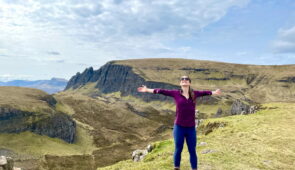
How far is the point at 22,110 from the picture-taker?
116062 mm

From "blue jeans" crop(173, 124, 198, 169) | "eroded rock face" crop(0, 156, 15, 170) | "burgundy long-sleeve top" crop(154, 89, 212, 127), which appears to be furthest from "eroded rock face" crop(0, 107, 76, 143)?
"burgundy long-sleeve top" crop(154, 89, 212, 127)

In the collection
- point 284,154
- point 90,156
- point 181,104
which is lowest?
point 90,156

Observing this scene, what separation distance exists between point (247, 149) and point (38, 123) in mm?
108444

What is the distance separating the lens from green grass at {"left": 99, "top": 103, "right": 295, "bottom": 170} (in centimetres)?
2006

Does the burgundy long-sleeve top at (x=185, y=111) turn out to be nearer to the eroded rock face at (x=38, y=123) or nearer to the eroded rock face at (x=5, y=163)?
the eroded rock face at (x=5, y=163)

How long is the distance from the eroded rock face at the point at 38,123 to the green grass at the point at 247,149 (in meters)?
89.8

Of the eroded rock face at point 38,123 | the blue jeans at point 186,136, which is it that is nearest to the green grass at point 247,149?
the blue jeans at point 186,136

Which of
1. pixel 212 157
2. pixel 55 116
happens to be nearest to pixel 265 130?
pixel 212 157

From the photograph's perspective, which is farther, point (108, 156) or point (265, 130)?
point (108, 156)

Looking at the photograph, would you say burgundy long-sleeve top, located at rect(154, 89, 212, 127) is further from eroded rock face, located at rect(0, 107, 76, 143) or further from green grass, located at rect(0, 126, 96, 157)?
eroded rock face, located at rect(0, 107, 76, 143)

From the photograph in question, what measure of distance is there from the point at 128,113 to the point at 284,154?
15529 cm

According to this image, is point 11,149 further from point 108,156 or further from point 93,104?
point 93,104

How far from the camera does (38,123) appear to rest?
11600 centimetres

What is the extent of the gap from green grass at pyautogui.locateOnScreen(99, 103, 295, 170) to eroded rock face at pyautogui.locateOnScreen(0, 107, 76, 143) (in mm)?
89794
